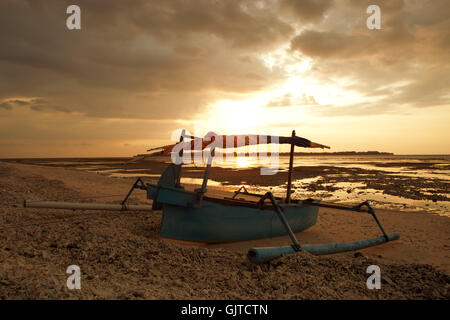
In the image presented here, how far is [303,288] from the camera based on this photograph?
170 inches

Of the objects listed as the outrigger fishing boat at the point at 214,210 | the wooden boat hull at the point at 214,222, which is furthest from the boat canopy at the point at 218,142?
the wooden boat hull at the point at 214,222

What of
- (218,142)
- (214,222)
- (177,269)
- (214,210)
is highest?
(218,142)

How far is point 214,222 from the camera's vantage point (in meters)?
7.07

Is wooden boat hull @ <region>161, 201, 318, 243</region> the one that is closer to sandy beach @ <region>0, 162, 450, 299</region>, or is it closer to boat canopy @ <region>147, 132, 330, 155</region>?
sandy beach @ <region>0, 162, 450, 299</region>

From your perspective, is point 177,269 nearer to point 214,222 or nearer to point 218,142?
point 214,222

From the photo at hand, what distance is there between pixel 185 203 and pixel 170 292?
9.53 ft

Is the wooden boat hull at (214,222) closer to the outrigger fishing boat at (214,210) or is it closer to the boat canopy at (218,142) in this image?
the outrigger fishing boat at (214,210)

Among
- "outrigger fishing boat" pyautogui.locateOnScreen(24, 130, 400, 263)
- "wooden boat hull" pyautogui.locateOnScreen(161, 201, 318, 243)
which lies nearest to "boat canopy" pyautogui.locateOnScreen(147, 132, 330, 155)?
"outrigger fishing boat" pyautogui.locateOnScreen(24, 130, 400, 263)

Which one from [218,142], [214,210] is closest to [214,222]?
[214,210]

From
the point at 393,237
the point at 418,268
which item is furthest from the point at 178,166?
the point at 393,237

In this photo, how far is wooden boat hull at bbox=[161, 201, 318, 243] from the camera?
698 centimetres

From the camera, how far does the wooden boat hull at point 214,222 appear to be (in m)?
6.98

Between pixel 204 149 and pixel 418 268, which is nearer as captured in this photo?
pixel 418 268
